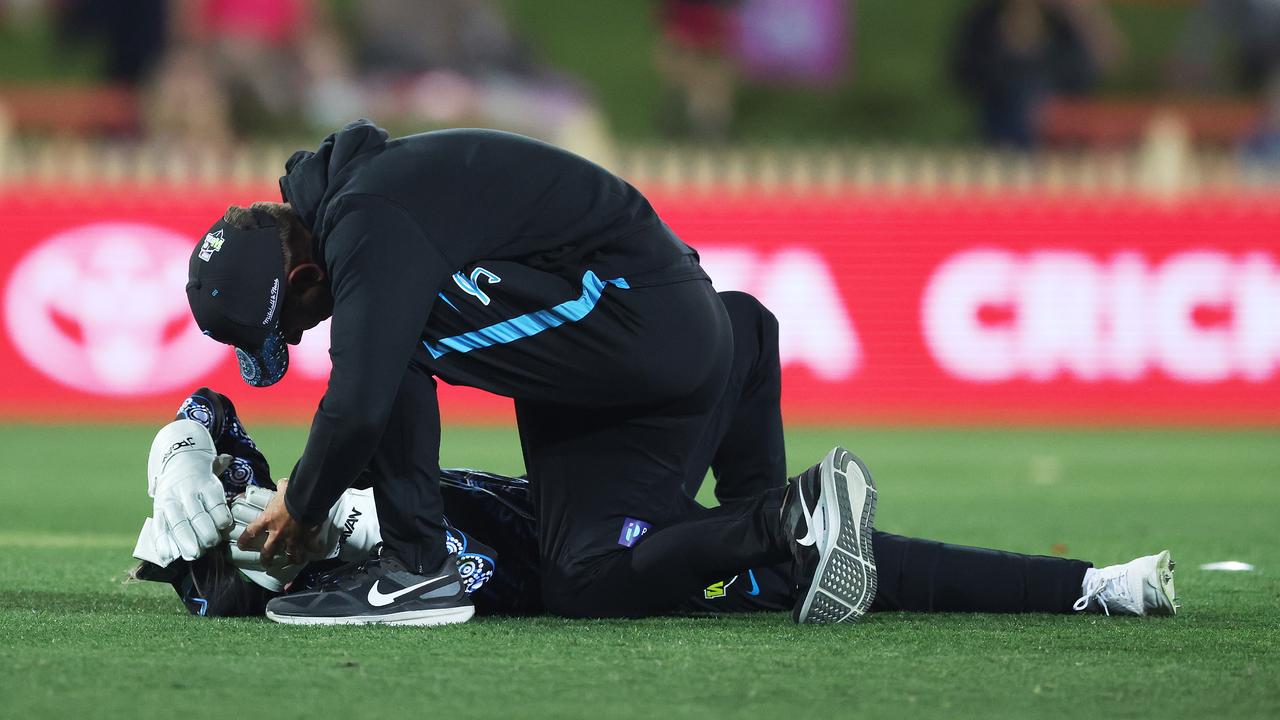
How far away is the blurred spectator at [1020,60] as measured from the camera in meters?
12.5

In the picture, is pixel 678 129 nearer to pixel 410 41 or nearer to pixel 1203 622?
pixel 410 41

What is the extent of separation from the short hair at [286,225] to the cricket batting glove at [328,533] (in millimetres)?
617

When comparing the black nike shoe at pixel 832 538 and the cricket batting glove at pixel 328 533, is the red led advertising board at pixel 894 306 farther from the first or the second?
the black nike shoe at pixel 832 538

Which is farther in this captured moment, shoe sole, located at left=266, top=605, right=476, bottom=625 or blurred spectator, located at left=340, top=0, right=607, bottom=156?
blurred spectator, located at left=340, top=0, right=607, bottom=156

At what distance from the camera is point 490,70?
44.0ft

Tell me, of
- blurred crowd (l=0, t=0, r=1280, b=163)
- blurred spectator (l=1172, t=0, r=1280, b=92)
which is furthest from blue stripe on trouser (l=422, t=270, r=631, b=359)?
blurred spectator (l=1172, t=0, r=1280, b=92)

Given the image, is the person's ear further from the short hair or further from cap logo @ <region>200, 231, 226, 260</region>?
cap logo @ <region>200, 231, 226, 260</region>

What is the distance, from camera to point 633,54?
16766 mm

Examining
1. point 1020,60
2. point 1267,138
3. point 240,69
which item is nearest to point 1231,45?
point 1267,138

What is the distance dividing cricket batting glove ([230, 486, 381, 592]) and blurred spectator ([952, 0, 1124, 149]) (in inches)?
363

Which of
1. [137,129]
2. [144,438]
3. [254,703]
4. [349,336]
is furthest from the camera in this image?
[137,129]

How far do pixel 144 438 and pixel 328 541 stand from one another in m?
5.70

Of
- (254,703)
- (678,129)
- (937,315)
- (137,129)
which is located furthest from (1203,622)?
(678,129)

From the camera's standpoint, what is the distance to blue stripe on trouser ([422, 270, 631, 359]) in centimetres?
398
